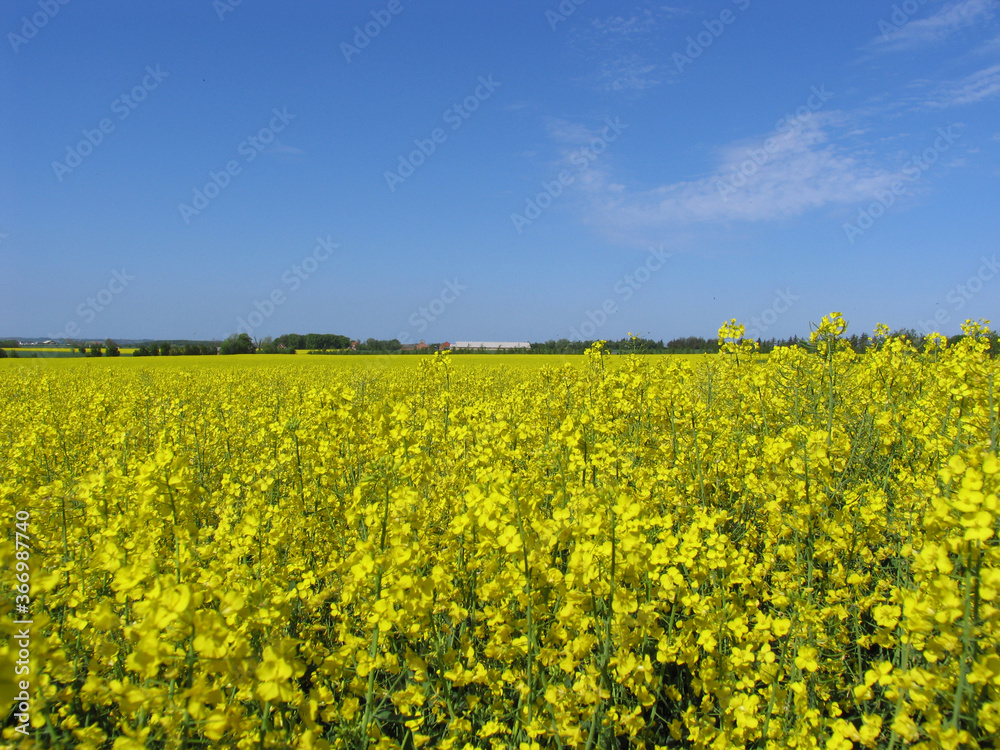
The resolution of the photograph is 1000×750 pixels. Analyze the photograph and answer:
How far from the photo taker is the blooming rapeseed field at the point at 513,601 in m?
1.50

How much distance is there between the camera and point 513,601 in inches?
104

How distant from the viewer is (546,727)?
1974mm

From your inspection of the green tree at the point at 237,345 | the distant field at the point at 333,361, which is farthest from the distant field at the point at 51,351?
the green tree at the point at 237,345

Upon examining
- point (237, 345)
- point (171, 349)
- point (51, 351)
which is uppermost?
point (237, 345)

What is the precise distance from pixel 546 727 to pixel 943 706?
4.92ft

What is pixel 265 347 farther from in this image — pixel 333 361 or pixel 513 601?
pixel 513 601

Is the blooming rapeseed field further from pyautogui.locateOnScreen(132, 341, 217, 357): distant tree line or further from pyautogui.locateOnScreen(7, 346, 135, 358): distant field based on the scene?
pyautogui.locateOnScreen(7, 346, 135, 358): distant field

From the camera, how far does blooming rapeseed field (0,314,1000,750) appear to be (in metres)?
1.50

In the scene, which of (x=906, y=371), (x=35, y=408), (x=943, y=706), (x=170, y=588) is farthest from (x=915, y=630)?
(x=35, y=408)

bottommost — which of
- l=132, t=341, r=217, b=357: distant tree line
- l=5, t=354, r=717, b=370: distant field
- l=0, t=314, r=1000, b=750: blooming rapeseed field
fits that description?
l=0, t=314, r=1000, b=750: blooming rapeseed field

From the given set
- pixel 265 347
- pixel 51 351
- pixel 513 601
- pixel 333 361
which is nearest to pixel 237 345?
pixel 265 347

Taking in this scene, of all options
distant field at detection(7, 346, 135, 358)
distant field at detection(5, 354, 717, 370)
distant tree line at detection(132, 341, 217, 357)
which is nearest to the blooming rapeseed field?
distant field at detection(5, 354, 717, 370)

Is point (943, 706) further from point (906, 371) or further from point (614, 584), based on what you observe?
point (906, 371)

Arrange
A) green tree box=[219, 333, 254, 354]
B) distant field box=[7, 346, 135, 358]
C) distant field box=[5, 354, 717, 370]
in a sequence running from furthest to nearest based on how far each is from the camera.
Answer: green tree box=[219, 333, 254, 354]
distant field box=[7, 346, 135, 358]
distant field box=[5, 354, 717, 370]
